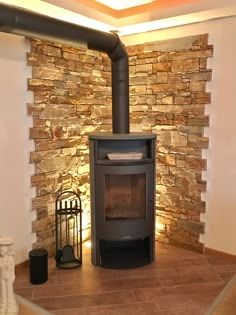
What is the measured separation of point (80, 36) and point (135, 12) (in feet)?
2.67

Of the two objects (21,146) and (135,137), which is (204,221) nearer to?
(135,137)

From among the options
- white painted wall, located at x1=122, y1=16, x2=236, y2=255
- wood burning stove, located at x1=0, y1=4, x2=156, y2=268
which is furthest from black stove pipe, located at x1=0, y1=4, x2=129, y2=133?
white painted wall, located at x1=122, y1=16, x2=236, y2=255

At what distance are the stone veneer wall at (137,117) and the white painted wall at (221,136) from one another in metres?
0.07

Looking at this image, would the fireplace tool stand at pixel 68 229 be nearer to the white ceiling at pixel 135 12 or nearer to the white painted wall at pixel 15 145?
the white painted wall at pixel 15 145

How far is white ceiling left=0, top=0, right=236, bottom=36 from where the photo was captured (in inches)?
98.0

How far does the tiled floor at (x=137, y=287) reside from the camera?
2.22 metres

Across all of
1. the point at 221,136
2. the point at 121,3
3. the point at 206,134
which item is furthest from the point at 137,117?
the point at 121,3

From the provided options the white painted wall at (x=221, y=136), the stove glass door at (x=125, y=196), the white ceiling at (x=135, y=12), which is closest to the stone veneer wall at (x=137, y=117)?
the white painted wall at (x=221, y=136)

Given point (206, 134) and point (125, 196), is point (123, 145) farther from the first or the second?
point (206, 134)

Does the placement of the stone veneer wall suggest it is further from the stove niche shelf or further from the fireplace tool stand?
the stove niche shelf

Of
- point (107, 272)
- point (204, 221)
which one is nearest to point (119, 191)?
point (107, 272)

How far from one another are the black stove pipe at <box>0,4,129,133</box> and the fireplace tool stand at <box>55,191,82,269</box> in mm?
794

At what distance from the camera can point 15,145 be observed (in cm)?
264

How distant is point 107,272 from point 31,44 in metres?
1.98
